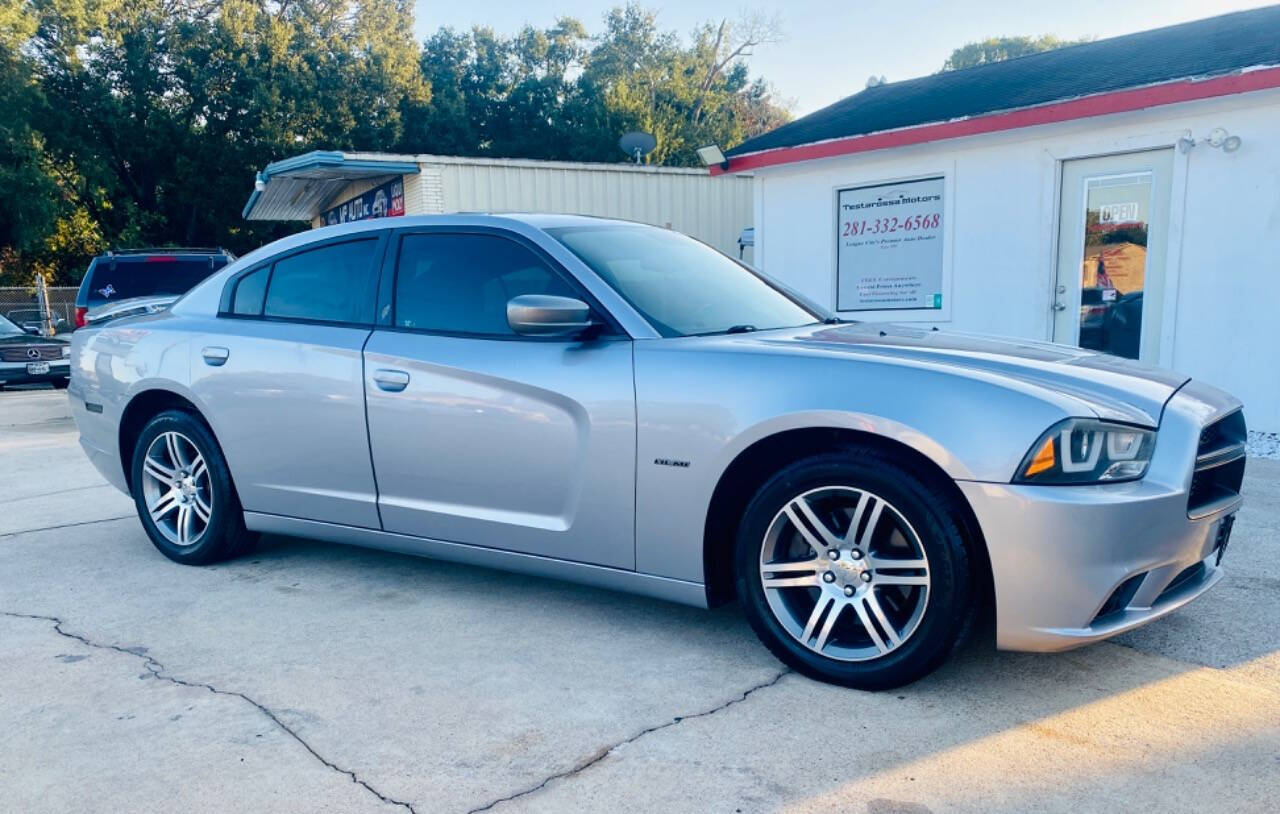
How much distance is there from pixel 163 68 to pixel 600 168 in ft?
79.0

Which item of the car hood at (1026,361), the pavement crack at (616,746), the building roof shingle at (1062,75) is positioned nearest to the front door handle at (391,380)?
the car hood at (1026,361)

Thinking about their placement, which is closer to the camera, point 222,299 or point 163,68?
point 222,299

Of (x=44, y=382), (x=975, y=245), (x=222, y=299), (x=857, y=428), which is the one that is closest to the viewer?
(x=857, y=428)

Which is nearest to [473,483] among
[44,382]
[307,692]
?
[307,692]

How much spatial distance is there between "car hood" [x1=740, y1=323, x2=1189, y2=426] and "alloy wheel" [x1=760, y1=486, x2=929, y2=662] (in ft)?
1.69

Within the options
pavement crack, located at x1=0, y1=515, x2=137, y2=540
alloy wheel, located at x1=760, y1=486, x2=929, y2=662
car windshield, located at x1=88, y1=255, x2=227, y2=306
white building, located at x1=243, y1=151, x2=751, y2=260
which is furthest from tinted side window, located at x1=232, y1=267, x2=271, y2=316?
white building, located at x1=243, y1=151, x2=751, y2=260

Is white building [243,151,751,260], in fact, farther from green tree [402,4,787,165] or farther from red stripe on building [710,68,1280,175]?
green tree [402,4,787,165]

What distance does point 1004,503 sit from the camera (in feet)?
8.92

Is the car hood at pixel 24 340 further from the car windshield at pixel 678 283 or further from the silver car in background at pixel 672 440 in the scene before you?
the car windshield at pixel 678 283

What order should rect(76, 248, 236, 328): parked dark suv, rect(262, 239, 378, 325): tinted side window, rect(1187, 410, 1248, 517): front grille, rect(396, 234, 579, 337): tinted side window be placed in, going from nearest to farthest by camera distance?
1. rect(1187, 410, 1248, 517): front grille
2. rect(396, 234, 579, 337): tinted side window
3. rect(262, 239, 378, 325): tinted side window
4. rect(76, 248, 236, 328): parked dark suv

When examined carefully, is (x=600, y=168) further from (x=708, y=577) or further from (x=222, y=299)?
(x=708, y=577)

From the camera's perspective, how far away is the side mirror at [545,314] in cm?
338

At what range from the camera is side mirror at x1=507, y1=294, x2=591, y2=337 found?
3.38m

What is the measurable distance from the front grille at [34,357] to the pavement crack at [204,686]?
11.0 meters
